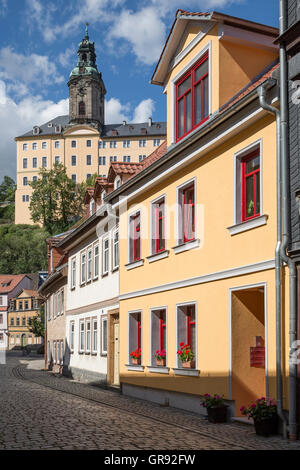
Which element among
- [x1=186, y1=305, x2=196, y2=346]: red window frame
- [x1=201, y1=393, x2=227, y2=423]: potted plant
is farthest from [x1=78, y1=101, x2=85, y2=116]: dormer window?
[x1=201, y1=393, x2=227, y2=423]: potted plant

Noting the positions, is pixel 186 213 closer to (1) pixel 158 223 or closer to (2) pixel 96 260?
(1) pixel 158 223

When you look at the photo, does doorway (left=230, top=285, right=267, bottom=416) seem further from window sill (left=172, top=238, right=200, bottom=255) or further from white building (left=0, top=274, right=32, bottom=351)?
white building (left=0, top=274, right=32, bottom=351)

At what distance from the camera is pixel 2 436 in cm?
1102

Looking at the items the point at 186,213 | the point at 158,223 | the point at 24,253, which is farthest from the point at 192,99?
the point at 24,253

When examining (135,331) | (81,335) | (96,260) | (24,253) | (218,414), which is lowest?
(218,414)

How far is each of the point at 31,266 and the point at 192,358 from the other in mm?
99409

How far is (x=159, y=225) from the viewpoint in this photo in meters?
18.9

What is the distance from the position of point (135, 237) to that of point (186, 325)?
4846mm

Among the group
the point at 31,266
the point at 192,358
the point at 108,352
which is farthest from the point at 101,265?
the point at 31,266

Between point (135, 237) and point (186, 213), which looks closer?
point (186, 213)

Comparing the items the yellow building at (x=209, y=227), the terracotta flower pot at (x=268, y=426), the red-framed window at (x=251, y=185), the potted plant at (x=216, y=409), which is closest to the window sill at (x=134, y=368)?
the yellow building at (x=209, y=227)

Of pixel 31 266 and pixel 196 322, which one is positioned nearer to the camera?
pixel 196 322

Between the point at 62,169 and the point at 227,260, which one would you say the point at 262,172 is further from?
the point at 62,169

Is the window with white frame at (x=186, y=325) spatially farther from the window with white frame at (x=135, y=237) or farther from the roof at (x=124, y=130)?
the roof at (x=124, y=130)
